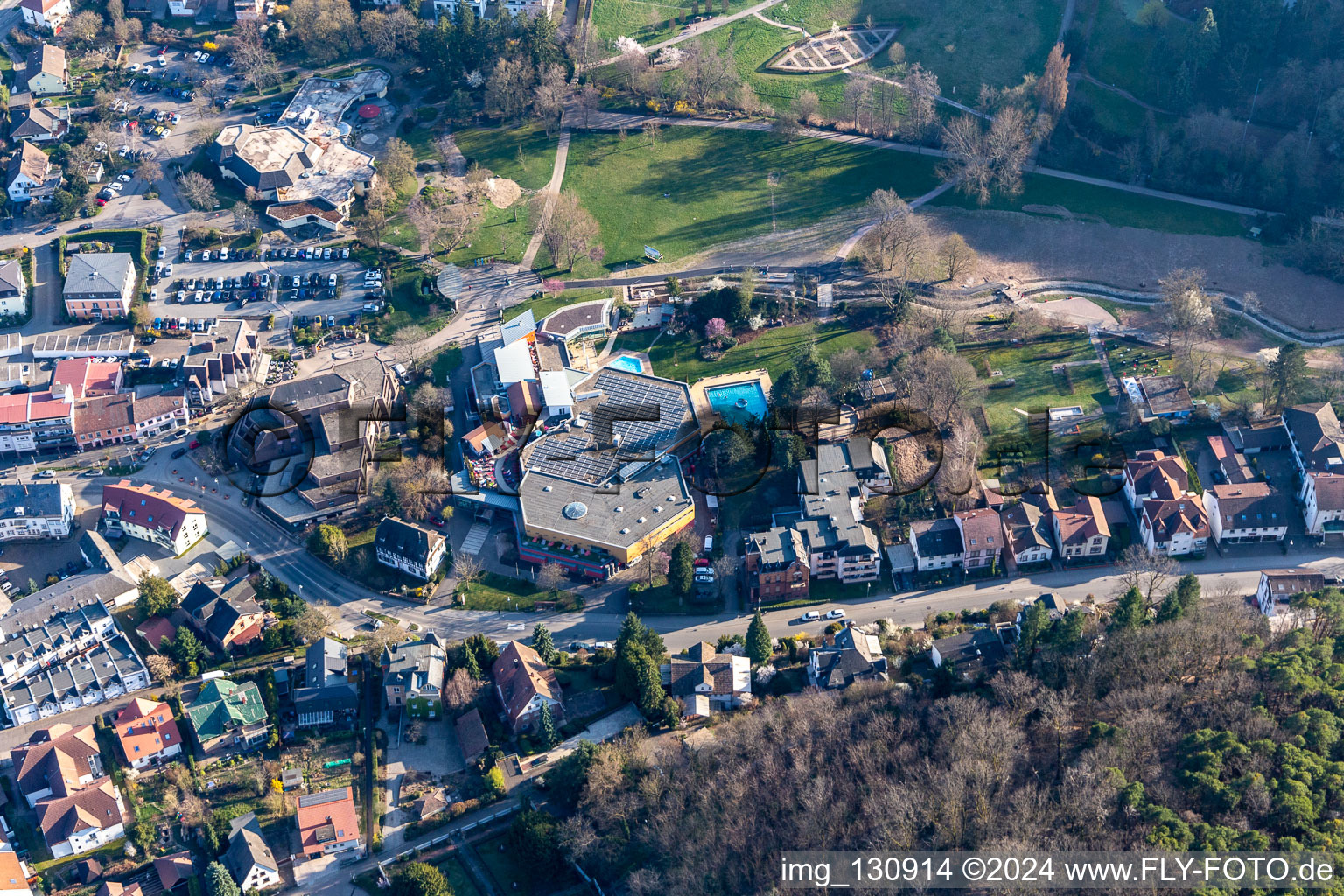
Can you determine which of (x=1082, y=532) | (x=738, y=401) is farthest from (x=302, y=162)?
(x=1082, y=532)

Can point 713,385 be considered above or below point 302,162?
below

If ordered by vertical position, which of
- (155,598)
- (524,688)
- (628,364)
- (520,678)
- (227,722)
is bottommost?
(227,722)

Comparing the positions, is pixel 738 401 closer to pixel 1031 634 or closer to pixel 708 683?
pixel 708 683

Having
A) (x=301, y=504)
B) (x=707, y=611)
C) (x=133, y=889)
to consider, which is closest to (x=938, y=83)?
(x=707, y=611)

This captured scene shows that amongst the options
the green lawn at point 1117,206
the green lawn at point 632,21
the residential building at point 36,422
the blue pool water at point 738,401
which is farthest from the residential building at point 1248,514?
the residential building at point 36,422

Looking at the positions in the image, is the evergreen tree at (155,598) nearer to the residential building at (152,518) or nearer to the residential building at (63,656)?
the residential building at (63,656)
